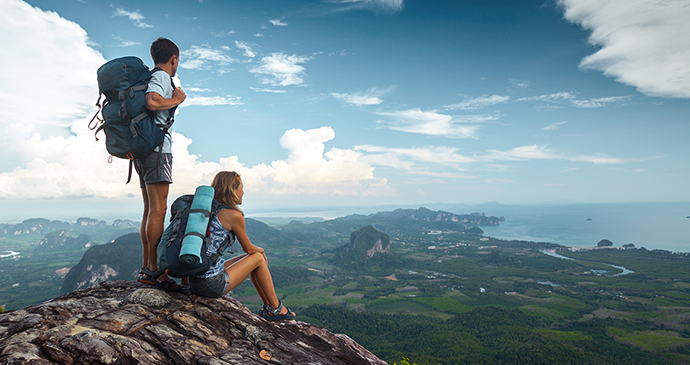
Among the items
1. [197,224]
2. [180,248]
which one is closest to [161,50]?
[197,224]

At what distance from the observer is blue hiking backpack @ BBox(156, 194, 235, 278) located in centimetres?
462

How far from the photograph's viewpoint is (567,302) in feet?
317

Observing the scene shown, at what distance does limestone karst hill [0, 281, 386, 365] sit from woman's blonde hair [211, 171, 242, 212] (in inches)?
78.9

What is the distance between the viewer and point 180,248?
15.3 feet

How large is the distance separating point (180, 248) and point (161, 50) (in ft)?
11.4

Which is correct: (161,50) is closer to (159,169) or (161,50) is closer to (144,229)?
(159,169)

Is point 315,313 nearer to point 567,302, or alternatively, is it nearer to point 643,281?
point 567,302

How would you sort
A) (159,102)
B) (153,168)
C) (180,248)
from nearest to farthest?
1. (180,248)
2. (159,102)
3. (153,168)

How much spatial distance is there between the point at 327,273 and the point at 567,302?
9478 cm

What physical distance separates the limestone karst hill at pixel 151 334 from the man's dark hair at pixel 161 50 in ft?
13.4

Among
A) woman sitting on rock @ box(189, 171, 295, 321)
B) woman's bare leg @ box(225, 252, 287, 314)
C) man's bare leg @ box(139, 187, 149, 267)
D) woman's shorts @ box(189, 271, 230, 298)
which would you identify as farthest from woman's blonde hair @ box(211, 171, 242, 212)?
man's bare leg @ box(139, 187, 149, 267)

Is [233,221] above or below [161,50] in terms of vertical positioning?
below

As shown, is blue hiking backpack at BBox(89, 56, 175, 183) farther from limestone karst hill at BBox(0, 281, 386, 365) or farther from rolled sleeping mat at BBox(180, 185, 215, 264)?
limestone karst hill at BBox(0, 281, 386, 365)

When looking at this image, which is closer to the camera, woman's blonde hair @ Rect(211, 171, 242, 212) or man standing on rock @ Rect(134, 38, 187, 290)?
man standing on rock @ Rect(134, 38, 187, 290)
